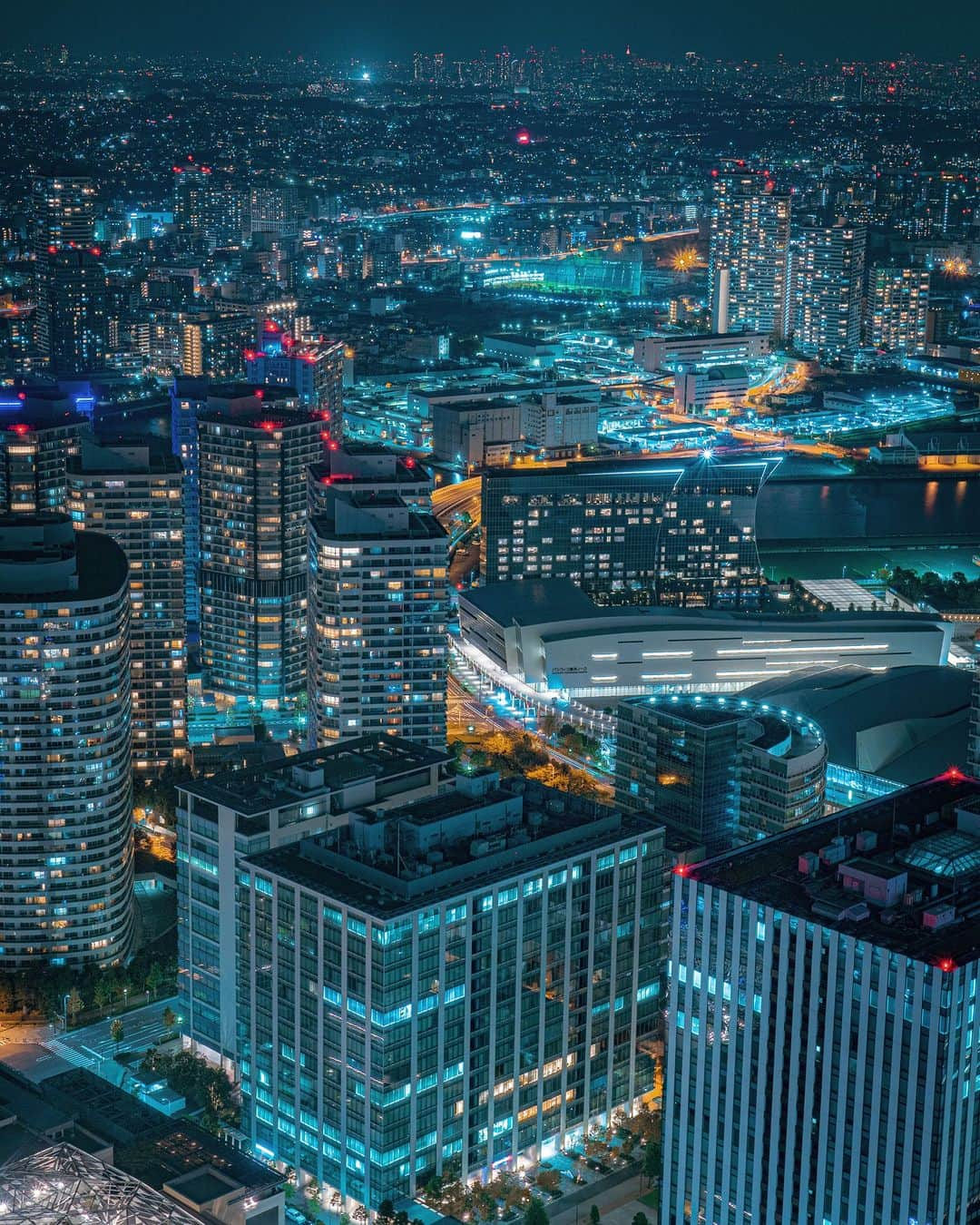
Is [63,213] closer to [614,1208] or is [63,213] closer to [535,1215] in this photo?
[614,1208]

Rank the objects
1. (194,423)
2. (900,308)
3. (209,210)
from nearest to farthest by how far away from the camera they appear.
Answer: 1. (194,423)
2. (900,308)
3. (209,210)

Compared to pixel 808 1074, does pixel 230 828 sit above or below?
above

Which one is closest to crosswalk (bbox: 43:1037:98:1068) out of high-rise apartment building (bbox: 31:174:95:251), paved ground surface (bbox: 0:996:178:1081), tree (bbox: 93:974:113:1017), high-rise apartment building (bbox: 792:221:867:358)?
paved ground surface (bbox: 0:996:178:1081)

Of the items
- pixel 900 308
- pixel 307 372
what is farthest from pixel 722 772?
pixel 900 308

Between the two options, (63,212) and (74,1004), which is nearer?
(74,1004)

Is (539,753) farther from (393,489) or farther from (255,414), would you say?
(255,414)

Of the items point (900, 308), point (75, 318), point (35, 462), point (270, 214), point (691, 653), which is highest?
point (270, 214)
